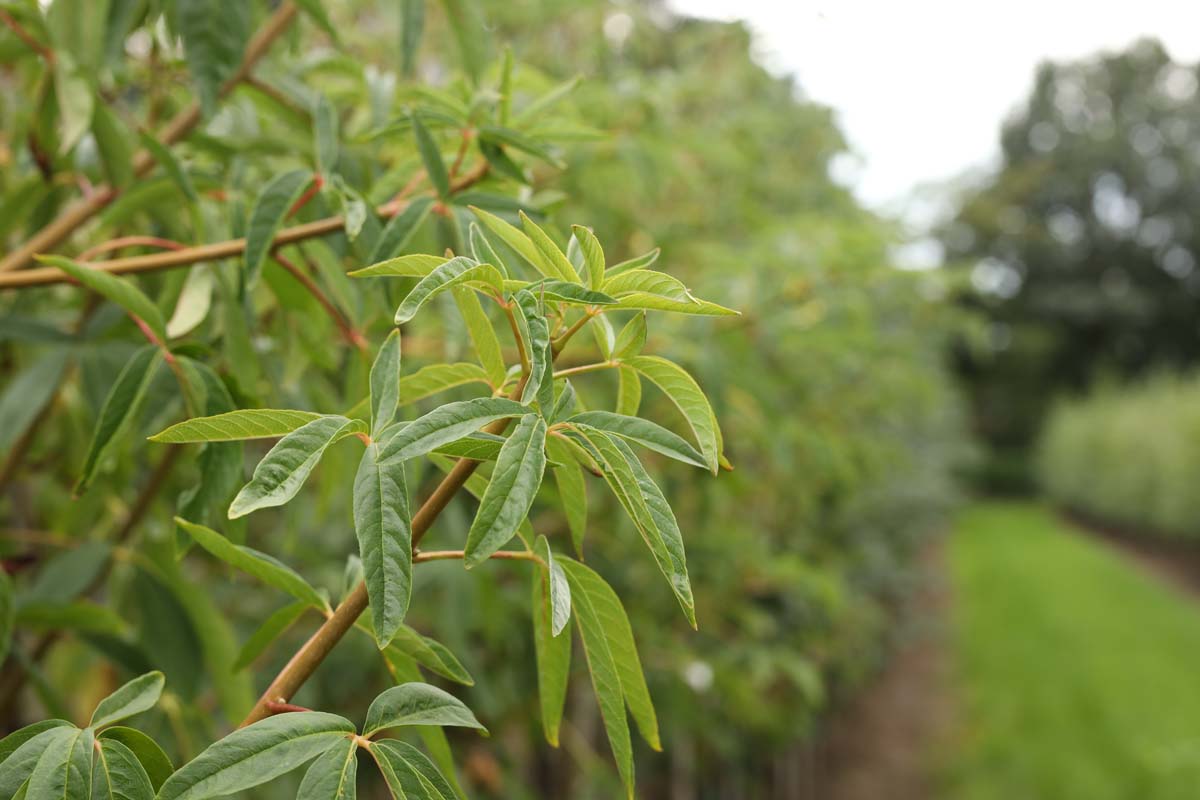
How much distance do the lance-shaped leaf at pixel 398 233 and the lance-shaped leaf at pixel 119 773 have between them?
33cm

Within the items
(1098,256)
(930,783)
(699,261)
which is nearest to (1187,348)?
(1098,256)

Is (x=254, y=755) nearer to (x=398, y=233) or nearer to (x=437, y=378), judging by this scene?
(x=437, y=378)

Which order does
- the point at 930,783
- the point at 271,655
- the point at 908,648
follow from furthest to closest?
the point at 908,648 → the point at 930,783 → the point at 271,655

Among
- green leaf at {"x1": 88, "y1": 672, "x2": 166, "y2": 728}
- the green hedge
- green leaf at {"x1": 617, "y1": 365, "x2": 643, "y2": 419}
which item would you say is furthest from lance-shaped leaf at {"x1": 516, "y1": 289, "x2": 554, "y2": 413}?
the green hedge

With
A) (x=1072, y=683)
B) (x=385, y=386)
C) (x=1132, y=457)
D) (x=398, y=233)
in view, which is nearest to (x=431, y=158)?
(x=398, y=233)

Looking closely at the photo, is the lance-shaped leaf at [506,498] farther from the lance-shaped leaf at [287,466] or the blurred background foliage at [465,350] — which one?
the blurred background foliage at [465,350]

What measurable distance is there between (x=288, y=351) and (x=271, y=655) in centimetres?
98

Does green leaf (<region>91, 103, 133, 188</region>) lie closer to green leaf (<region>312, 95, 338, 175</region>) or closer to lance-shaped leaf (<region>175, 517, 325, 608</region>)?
Answer: green leaf (<region>312, 95, 338, 175</region>)

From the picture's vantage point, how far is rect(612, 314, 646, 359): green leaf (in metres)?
0.48

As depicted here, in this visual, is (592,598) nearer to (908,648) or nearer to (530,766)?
(530,766)

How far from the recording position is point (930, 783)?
4906mm

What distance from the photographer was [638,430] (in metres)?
0.45

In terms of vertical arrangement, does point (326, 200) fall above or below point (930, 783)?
above

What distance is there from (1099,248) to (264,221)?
90.6 feet
